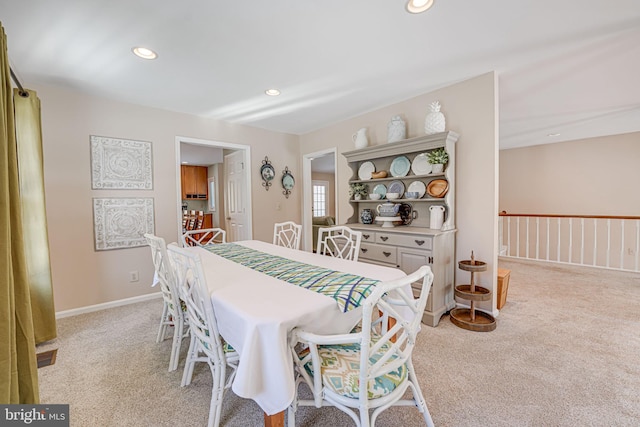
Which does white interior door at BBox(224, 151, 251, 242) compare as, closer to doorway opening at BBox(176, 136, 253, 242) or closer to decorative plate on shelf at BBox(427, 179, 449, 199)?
doorway opening at BBox(176, 136, 253, 242)

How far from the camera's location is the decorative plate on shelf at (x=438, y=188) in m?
2.77

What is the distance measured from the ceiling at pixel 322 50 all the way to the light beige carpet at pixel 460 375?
2.41 metres

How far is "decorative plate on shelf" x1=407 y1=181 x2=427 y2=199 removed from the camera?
3039 millimetres

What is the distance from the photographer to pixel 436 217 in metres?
2.80

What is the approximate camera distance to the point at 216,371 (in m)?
1.40

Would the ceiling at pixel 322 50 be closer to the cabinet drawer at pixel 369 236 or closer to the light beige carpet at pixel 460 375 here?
the cabinet drawer at pixel 369 236

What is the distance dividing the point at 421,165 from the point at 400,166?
0.27 m

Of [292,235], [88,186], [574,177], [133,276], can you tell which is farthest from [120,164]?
[574,177]

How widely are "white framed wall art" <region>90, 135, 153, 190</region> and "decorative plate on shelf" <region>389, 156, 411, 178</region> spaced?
3.03 m

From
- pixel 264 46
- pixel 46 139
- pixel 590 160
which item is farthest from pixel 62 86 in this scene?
pixel 590 160

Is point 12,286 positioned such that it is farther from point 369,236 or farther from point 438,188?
point 438,188

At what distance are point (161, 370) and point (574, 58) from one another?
13.9 feet

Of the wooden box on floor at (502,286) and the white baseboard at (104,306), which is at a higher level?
the wooden box on floor at (502,286)

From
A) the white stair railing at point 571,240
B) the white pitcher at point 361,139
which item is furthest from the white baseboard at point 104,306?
the white stair railing at point 571,240
